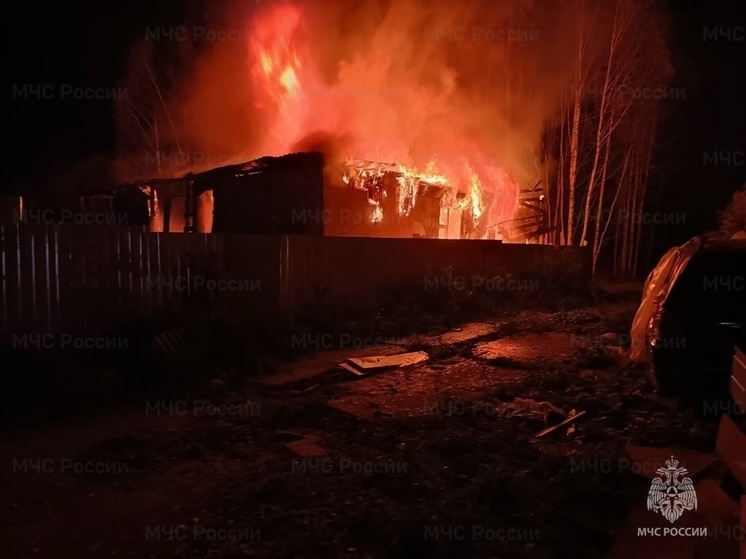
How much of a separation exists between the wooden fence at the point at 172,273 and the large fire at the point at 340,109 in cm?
904

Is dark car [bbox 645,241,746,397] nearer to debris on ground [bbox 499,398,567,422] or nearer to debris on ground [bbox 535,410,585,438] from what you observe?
debris on ground [bbox 535,410,585,438]

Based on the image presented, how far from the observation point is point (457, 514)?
401 centimetres

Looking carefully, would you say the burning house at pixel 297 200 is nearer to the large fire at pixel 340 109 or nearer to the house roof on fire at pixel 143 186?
the house roof on fire at pixel 143 186

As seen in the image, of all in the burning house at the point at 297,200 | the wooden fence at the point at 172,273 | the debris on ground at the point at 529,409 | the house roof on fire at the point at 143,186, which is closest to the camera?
the debris on ground at the point at 529,409

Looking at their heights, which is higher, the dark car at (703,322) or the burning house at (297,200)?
the burning house at (297,200)

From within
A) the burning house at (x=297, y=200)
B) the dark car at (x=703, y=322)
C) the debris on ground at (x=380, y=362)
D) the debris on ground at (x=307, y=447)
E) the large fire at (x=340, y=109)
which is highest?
the large fire at (x=340, y=109)

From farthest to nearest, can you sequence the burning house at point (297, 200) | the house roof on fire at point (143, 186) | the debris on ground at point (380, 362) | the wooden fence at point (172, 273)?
the house roof on fire at point (143, 186)
the burning house at point (297, 200)
the debris on ground at point (380, 362)
the wooden fence at point (172, 273)

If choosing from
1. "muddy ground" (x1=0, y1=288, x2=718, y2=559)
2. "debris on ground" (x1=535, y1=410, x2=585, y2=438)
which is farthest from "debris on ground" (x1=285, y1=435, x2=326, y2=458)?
"debris on ground" (x1=535, y1=410, x2=585, y2=438)

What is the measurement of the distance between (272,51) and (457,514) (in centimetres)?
2368

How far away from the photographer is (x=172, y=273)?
9.47 meters

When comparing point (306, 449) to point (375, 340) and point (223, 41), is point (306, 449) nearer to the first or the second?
point (375, 340)

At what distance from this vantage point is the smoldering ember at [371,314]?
4.18 metres

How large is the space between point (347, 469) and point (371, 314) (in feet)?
25.4

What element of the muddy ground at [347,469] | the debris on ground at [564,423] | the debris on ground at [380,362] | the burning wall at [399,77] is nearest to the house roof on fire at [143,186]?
the burning wall at [399,77]
